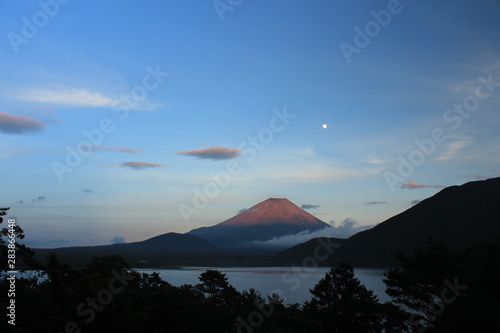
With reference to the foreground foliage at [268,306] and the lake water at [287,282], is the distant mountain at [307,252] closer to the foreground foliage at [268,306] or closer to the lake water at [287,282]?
the lake water at [287,282]

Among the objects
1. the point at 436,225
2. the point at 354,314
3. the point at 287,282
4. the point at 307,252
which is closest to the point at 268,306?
the point at 354,314

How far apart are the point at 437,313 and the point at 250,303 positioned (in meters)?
10.8

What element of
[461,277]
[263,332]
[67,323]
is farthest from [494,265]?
[67,323]

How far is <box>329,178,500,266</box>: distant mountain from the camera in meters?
88.6

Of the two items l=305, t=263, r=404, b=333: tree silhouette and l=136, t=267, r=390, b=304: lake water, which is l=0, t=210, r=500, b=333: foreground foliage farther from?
l=136, t=267, r=390, b=304: lake water

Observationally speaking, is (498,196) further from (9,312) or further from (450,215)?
(9,312)

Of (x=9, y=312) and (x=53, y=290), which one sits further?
(x=53, y=290)

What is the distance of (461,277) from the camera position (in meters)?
15.8

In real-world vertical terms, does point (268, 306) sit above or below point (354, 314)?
above

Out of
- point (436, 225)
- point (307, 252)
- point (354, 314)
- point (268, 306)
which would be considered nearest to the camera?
point (354, 314)

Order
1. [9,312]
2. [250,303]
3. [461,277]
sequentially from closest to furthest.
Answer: [9,312], [461,277], [250,303]

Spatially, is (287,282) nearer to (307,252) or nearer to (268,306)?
(268,306)

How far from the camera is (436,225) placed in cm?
9625

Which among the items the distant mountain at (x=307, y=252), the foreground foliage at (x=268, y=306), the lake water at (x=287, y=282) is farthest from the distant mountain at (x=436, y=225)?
the foreground foliage at (x=268, y=306)
